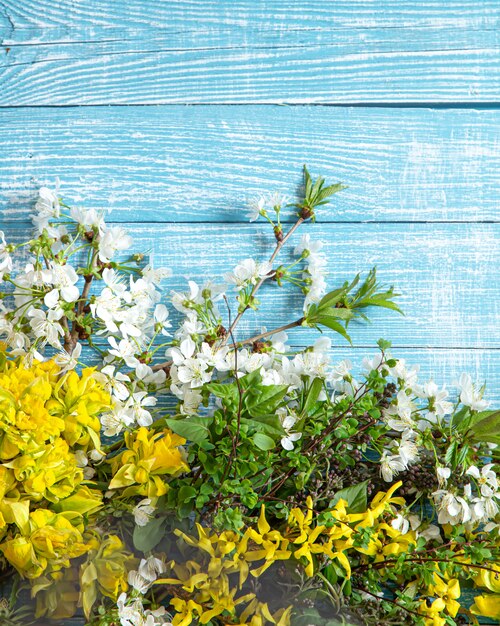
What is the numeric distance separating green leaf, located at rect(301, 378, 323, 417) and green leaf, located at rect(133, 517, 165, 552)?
0.24 m

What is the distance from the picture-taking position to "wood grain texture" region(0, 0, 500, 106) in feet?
3.25

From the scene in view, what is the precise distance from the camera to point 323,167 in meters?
0.99

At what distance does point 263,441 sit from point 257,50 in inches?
24.6

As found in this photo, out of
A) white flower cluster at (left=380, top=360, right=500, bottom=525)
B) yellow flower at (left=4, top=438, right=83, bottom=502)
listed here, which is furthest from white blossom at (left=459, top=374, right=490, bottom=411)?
yellow flower at (left=4, top=438, right=83, bottom=502)

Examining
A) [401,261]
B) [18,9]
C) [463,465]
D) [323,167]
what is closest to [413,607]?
[463,465]

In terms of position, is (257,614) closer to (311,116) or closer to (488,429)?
(488,429)

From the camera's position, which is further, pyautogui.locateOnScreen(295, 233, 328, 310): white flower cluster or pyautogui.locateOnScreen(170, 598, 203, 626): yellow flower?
pyautogui.locateOnScreen(295, 233, 328, 310): white flower cluster

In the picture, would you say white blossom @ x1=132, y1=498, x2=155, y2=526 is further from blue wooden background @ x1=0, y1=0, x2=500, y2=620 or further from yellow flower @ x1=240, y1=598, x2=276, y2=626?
blue wooden background @ x1=0, y1=0, x2=500, y2=620

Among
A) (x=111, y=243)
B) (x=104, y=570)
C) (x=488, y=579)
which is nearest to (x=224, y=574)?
(x=104, y=570)

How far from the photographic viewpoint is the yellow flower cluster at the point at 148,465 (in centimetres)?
79

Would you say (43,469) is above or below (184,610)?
above

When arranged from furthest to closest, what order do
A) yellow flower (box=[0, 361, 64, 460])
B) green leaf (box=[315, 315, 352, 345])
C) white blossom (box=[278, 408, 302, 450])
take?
green leaf (box=[315, 315, 352, 345]) < white blossom (box=[278, 408, 302, 450]) < yellow flower (box=[0, 361, 64, 460])

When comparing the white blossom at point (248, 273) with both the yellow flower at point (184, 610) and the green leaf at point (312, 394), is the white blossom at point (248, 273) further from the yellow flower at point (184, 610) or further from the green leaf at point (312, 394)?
the yellow flower at point (184, 610)

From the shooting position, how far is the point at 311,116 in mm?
991
